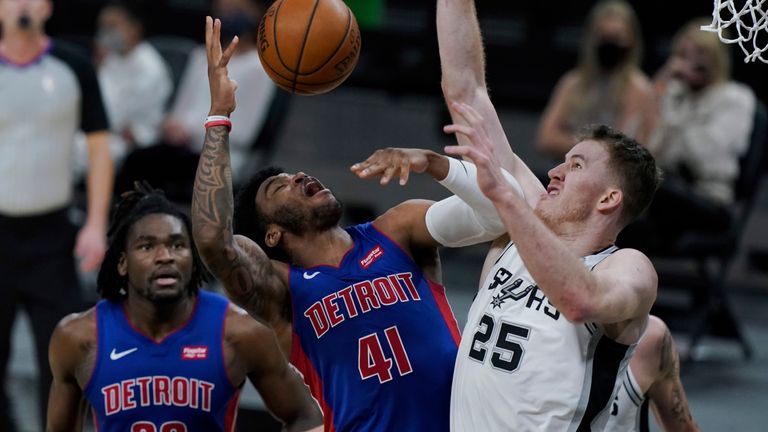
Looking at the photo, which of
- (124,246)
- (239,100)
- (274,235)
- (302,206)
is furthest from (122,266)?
(239,100)

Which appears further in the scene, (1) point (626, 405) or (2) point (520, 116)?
(2) point (520, 116)

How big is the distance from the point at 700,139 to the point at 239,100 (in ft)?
8.86

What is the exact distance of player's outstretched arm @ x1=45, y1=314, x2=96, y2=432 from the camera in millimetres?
4910

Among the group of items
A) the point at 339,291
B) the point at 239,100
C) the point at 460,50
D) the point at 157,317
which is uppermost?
the point at 460,50

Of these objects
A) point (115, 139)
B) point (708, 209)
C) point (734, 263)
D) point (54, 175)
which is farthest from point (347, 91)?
point (54, 175)

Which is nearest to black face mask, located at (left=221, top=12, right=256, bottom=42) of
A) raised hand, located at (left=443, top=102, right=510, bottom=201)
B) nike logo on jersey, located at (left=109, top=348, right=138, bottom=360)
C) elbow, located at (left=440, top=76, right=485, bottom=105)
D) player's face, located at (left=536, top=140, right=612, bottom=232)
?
nike logo on jersey, located at (left=109, top=348, right=138, bottom=360)

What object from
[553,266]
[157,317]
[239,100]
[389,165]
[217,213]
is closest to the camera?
[553,266]

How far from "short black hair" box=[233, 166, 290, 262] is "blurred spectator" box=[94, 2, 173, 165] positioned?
4696mm

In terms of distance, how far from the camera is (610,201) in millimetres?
3871

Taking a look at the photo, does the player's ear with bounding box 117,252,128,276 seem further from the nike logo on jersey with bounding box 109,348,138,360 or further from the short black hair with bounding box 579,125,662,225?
the short black hair with bounding box 579,125,662,225

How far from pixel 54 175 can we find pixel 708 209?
3.46 m

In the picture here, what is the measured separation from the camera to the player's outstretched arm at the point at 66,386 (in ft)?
16.1

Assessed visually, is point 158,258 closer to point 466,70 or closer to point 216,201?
point 216,201

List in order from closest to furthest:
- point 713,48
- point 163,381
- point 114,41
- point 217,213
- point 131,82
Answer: point 217,213 < point 163,381 < point 713,48 < point 131,82 < point 114,41
